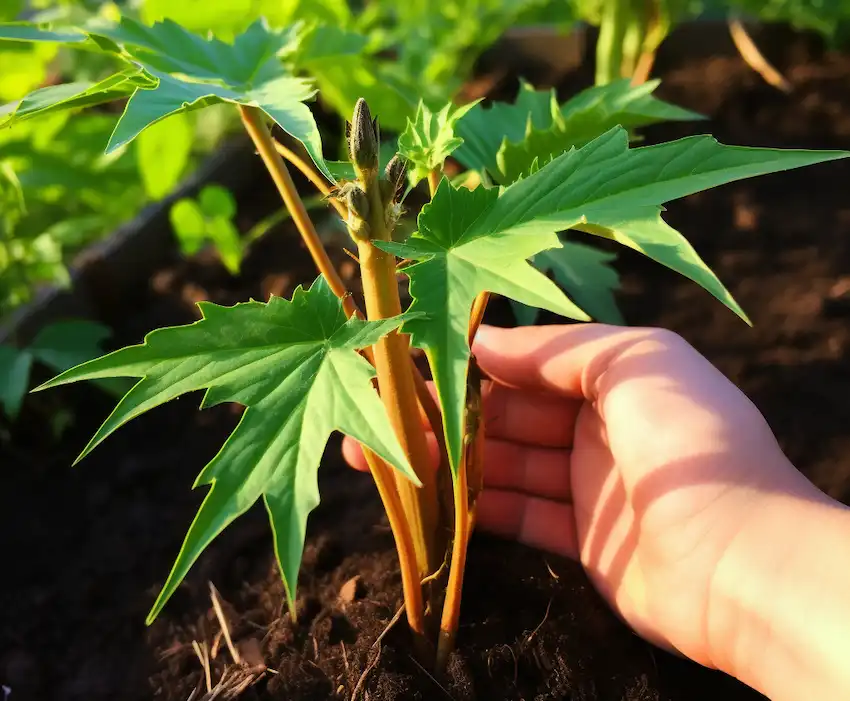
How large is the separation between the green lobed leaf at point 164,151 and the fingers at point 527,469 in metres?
0.81

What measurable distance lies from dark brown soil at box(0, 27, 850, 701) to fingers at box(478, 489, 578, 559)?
3cm

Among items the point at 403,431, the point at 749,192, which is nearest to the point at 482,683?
the point at 403,431

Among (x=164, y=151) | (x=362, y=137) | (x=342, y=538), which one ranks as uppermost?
(x=362, y=137)

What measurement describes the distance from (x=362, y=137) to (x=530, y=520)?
1.59ft

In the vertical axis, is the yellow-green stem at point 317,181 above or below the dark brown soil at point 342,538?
above

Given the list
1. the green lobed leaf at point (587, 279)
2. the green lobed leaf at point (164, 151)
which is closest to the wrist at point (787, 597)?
the green lobed leaf at point (587, 279)

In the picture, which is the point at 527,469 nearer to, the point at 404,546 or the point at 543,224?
the point at 404,546

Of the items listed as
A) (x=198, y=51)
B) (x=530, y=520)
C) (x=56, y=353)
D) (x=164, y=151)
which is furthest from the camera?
(x=164, y=151)

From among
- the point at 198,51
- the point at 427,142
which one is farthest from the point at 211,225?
the point at 427,142

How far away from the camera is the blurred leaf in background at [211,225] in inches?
45.4

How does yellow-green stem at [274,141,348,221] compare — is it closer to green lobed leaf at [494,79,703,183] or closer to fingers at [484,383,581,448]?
green lobed leaf at [494,79,703,183]

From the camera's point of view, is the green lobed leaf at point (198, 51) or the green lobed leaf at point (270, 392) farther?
the green lobed leaf at point (198, 51)

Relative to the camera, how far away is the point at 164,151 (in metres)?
1.27

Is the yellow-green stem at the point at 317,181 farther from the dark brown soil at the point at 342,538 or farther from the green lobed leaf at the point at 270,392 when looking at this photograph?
A: the dark brown soil at the point at 342,538
